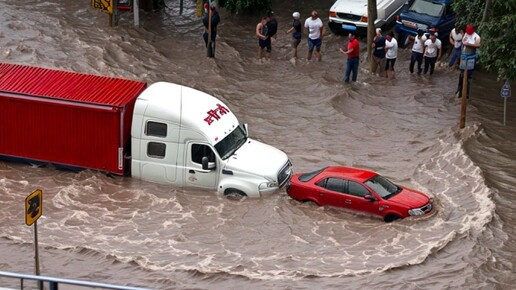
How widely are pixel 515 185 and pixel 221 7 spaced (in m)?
15.7

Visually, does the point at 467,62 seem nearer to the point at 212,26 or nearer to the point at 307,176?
the point at 307,176

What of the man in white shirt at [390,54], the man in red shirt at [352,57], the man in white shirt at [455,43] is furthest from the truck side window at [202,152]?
the man in white shirt at [455,43]

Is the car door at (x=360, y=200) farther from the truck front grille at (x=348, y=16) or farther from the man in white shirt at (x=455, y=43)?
the truck front grille at (x=348, y=16)

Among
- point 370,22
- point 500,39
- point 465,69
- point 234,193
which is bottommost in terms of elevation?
point 234,193

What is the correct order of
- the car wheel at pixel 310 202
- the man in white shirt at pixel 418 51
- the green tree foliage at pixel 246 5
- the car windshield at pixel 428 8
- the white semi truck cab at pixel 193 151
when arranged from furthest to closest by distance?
the green tree foliage at pixel 246 5
the car windshield at pixel 428 8
the man in white shirt at pixel 418 51
the white semi truck cab at pixel 193 151
the car wheel at pixel 310 202

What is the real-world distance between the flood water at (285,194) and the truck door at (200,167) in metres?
0.24

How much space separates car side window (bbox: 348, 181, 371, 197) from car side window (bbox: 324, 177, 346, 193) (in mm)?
145

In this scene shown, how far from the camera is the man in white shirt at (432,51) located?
27.2m

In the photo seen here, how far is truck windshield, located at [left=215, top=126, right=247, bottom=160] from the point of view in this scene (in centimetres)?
2036

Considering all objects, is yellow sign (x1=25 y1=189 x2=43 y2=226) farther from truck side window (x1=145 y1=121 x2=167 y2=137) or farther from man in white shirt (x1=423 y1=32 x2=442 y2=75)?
man in white shirt (x1=423 y1=32 x2=442 y2=75)

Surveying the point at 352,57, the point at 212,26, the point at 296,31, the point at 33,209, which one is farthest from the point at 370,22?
the point at 33,209

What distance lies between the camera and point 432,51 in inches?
1078

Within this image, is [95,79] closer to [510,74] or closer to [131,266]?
[131,266]

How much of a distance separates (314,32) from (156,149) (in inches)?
383
